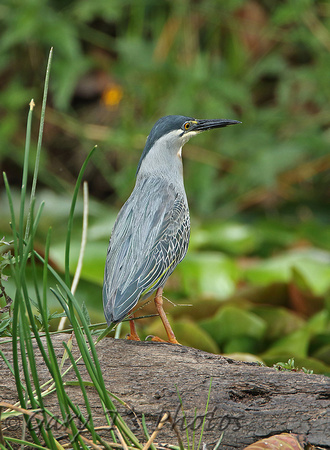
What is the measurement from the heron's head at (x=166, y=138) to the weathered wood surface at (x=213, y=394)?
1058mm

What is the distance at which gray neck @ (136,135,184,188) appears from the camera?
3.01 m

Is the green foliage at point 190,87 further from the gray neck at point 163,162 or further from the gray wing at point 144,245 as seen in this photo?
the gray wing at point 144,245

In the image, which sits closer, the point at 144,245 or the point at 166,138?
the point at 144,245

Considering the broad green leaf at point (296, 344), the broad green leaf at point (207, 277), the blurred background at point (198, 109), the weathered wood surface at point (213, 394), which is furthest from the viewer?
the blurred background at point (198, 109)

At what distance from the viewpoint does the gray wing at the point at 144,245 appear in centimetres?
236

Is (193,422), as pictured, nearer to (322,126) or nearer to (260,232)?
(260,232)

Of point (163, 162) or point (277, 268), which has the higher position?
point (163, 162)

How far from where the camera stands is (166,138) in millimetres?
3090

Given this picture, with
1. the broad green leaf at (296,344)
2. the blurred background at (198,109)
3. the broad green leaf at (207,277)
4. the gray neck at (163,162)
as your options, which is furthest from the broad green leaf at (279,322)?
the gray neck at (163,162)

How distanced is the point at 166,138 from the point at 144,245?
0.72 m

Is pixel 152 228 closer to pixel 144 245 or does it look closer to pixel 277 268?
pixel 144 245

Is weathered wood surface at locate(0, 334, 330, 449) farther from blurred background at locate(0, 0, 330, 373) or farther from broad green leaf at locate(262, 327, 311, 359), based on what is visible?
A: blurred background at locate(0, 0, 330, 373)

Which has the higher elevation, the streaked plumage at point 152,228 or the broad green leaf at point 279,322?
the streaked plumage at point 152,228

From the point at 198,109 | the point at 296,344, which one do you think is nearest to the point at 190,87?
the point at 198,109
